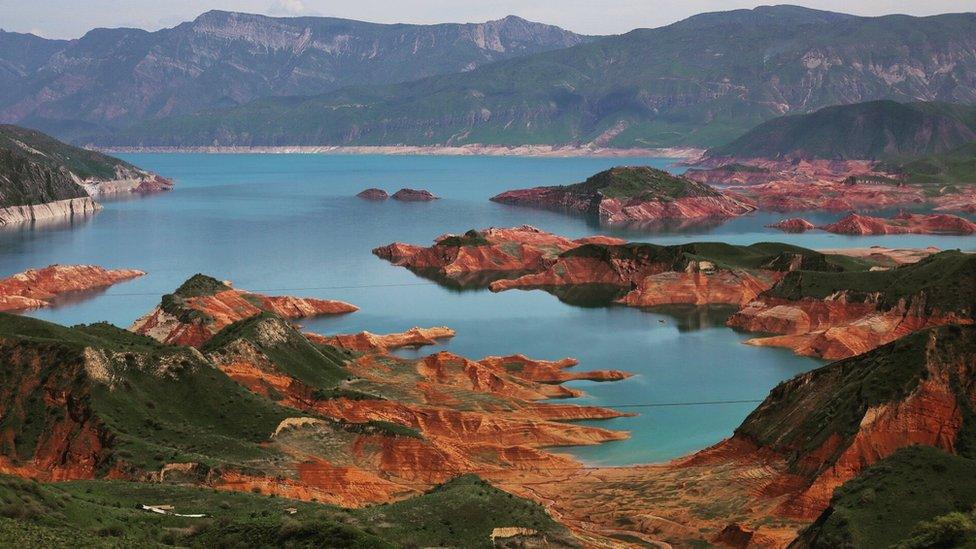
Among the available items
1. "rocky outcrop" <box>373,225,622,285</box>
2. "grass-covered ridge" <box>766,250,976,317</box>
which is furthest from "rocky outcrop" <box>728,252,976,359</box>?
"rocky outcrop" <box>373,225,622,285</box>

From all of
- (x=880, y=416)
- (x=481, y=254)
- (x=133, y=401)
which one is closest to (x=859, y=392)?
(x=880, y=416)

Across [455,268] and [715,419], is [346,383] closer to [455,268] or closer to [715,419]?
[715,419]

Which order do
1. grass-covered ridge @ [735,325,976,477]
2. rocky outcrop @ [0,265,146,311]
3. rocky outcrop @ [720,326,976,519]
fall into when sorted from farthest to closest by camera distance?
1. rocky outcrop @ [0,265,146,311]
2. grass-covered ridge @ [735,325,976,477]
3. rocky outcrop @ [720,326,976,519]

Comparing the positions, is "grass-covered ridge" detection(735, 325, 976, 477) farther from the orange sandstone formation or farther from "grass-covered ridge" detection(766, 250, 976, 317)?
the orange sandstone formation

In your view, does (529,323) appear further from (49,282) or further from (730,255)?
(49,282)

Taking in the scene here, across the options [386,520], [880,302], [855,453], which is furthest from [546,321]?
[386,520]
